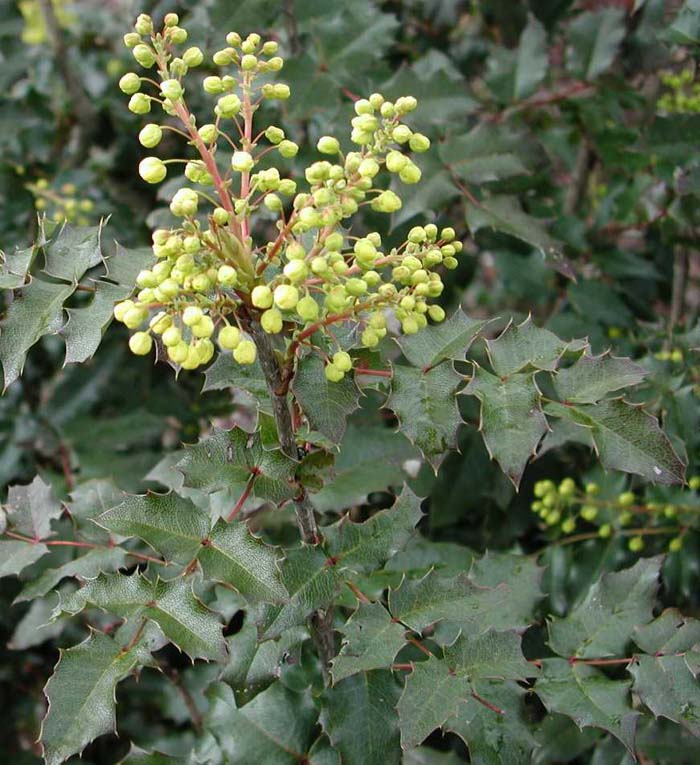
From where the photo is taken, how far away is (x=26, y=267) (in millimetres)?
1000

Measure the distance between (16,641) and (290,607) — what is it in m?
0.69

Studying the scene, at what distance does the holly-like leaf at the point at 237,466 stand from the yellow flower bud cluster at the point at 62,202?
894 mm

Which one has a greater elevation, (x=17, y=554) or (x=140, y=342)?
(x=140, y=342)

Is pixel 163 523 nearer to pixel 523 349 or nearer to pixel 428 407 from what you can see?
pixel 428 407

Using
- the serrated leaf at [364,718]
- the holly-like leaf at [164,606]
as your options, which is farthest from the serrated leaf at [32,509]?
the serrated leaf at [364,718]

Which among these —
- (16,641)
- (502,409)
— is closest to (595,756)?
(502,409)

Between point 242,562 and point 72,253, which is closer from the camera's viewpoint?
point 242,562

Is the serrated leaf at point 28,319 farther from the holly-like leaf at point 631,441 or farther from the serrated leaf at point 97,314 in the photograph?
the holly-like leaf at point 631,441

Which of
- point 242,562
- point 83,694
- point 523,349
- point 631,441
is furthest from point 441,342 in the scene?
point 83,694

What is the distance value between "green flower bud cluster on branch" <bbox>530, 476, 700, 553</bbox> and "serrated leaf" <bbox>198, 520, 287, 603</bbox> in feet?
2.22

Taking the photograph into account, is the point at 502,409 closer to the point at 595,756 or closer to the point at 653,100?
the point at 595,756

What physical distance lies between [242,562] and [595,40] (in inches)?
55.5

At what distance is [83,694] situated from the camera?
3.08ft

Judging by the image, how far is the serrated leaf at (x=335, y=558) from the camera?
961 millimetres
